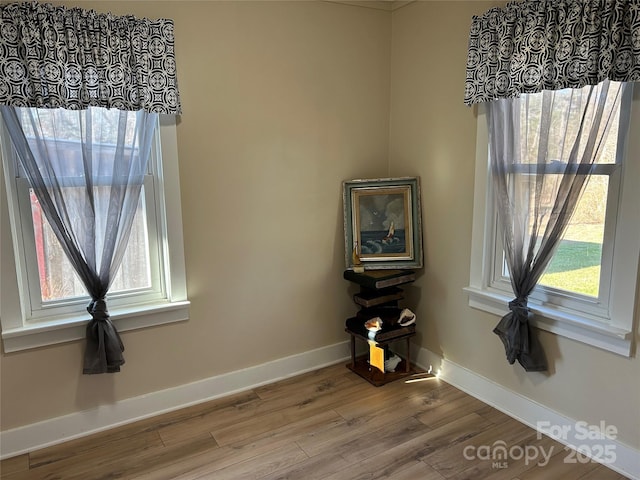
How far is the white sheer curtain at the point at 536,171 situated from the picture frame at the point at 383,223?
679 mm

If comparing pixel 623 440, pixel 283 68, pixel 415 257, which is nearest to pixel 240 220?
Result: pixel 283 68

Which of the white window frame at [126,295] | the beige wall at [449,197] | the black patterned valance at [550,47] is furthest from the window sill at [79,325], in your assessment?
the black patterned valance at [550,47]

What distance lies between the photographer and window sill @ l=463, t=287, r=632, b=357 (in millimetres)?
2141

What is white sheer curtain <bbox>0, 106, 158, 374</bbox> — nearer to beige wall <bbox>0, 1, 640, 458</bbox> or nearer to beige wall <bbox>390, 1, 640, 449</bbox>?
beige wall <bbox>0, 1, 640, 458</bbox>

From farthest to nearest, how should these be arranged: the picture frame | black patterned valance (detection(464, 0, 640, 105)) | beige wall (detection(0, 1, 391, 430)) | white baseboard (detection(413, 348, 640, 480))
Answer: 1. the picture frame
2. beige wall (detection(0, 1, 391, 430))
3. white baseboard (detection(413, 348, 640, 480))
4. black patterned valance (detection(464, 0, 640, 105))

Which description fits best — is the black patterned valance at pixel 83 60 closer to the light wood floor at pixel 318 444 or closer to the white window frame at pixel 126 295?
the white window frame at pixel 126 295

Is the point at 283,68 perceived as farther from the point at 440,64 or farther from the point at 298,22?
the point at 440,64

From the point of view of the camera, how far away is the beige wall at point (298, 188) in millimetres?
2469

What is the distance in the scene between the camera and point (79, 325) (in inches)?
95.7

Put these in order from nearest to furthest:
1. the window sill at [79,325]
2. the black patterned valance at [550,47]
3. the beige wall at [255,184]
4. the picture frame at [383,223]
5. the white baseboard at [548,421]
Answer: the black patterned valance at [550,47] → the white baseboard at [548,421] → the window sill at [79,325] → the beige wall at [255,184] → the picture frame at [383,223]

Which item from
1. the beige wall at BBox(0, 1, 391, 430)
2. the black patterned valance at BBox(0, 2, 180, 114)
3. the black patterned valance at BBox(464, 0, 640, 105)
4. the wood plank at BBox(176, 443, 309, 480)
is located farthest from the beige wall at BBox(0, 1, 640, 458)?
the wood plank at BBox(176, 443, 309, 480)

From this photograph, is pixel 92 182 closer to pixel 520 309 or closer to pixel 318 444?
pixel 318 444

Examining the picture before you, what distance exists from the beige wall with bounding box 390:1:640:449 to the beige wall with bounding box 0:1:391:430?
0.69ft

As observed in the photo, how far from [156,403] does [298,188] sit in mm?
1544
